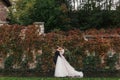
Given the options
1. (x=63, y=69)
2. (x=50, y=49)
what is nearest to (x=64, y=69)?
(x=63, y=69)

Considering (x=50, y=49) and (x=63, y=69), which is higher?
(x=50, y=49)

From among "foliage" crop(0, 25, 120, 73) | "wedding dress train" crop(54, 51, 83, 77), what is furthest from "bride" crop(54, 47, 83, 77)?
"foliage" crop(0, 25, 120, 73)

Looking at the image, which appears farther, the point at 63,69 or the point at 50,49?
the point at 50,49

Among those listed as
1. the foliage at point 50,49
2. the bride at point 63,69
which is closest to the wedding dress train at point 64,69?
the bride at point 63,69

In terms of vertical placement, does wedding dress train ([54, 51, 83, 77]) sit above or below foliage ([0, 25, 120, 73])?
below

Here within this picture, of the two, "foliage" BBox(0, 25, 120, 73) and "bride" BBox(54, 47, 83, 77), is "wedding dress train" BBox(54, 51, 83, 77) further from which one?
"foliage" BBox(0, 25, 120, 73)

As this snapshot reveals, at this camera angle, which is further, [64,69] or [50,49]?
[50,49]

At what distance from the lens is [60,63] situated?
1872 centimetres

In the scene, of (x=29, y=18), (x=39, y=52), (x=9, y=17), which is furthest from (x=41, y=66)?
(x=9, y=17)

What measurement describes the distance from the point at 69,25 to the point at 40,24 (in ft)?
35.6

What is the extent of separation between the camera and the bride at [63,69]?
18.5 meters

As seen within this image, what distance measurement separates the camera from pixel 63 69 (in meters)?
18.7

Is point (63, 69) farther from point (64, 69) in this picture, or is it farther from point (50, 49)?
point (50, 49)

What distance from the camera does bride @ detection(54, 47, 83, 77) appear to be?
18531 mm
